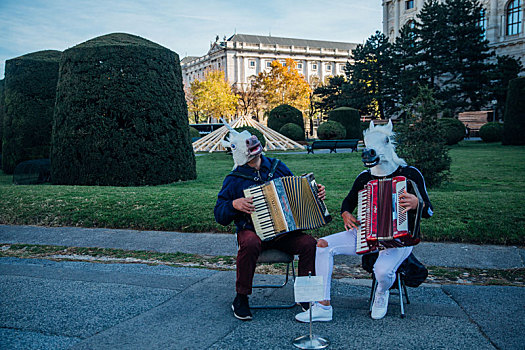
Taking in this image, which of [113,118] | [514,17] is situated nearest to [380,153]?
[113,118]

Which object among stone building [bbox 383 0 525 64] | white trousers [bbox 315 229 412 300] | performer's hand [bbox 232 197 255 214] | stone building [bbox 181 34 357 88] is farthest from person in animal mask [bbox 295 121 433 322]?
stone building [bbox 181 34 357 88]

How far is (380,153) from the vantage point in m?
3.85

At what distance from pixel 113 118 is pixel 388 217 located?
9633mm

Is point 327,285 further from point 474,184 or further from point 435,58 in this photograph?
point 435,58

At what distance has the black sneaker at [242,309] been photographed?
153 inches

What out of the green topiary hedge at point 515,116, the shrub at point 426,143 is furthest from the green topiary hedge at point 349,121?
the shrub at point 426,143

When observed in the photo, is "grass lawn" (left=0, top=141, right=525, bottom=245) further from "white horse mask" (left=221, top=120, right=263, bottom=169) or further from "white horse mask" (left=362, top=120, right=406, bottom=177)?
"white horse mask" (left=362, top=120, right=406, bottom=177)

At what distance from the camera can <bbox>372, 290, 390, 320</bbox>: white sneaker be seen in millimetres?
3842

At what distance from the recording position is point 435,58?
42156mm

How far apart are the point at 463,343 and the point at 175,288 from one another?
277cm

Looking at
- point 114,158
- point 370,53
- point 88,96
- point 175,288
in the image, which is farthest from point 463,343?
point 370,53

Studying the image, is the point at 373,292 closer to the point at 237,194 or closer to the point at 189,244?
the point at 237,194

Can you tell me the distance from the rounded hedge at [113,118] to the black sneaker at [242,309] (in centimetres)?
859

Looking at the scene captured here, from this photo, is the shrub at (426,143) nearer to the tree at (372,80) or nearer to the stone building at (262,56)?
the tree at (372,80)
